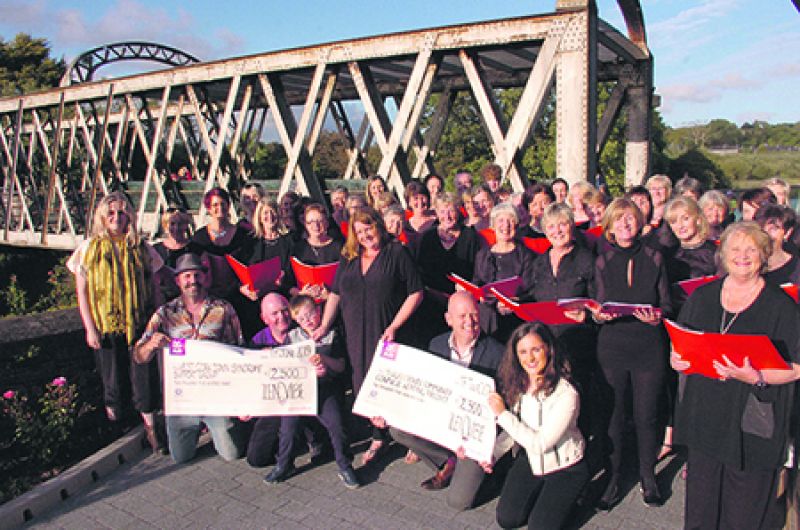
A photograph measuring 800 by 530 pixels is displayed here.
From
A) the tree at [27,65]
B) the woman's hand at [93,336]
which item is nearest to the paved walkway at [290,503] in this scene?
the woman's hand at [93,336]

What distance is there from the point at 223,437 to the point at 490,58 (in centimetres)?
748

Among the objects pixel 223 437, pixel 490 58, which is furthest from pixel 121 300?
pixel 490 58

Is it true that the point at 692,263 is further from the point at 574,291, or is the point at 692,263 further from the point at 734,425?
the point at 734,425

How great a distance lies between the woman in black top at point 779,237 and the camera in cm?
398

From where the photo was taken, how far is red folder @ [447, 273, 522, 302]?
4.35 metres

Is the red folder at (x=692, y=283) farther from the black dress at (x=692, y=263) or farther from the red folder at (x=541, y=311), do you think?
the red folder at (x=541, y=311)

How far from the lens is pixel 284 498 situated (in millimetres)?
4391

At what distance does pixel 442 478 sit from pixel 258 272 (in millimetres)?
2183

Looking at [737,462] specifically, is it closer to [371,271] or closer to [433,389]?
[433,389]

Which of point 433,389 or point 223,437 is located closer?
point 433,389

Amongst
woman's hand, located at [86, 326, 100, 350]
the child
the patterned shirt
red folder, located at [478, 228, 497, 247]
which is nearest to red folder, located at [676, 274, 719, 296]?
red folder, located at [478, 228, 497, 247]

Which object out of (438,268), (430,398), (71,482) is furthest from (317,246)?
(71,482)

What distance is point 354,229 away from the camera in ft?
15.1

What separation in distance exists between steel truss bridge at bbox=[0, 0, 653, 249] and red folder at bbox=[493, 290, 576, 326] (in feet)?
8.33
